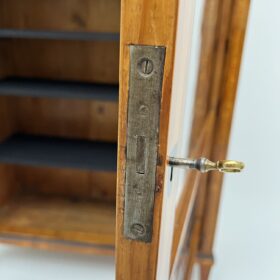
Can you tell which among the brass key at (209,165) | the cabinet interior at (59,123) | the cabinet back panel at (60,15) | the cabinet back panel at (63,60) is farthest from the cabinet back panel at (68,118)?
the brass key at (209,165)

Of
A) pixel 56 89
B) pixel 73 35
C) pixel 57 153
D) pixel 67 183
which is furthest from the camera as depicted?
pixel 67 183

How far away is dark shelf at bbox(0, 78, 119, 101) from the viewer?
1.06 meters

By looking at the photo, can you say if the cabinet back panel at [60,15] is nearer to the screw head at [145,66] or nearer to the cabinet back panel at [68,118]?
the cabinet back panel at [68,118]

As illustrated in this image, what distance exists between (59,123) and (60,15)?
457 millimetres

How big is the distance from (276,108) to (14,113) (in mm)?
1141

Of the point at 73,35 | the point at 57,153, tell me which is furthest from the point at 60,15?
the point at 57,153

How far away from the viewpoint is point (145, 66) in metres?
0.30

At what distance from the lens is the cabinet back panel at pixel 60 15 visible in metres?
1.21

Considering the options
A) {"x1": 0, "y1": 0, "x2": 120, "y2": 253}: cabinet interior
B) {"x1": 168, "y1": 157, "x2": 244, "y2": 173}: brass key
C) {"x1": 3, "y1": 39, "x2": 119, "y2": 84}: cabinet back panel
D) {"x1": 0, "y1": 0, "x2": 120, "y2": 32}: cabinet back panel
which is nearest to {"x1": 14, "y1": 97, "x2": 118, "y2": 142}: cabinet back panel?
{"x1": 0, "y1": 0, "x2": 120, "y2": 253}: cabinet interior

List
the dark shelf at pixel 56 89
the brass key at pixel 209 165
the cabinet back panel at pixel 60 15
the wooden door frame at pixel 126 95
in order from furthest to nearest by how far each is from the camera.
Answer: the cabinet back panel at pixel 60 15 → the dark shelf at pixel 56 89 → the brass key at pixel 209 165 → the wooden door frame at pixel 126 95

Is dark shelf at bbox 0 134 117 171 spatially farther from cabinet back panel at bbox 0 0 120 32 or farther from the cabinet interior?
cabinet back panel at bbox 0 0 120 32

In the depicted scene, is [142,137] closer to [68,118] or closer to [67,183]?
→ [68,118]

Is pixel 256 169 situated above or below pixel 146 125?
below

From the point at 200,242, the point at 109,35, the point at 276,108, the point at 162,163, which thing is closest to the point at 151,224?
the point at 162,163
